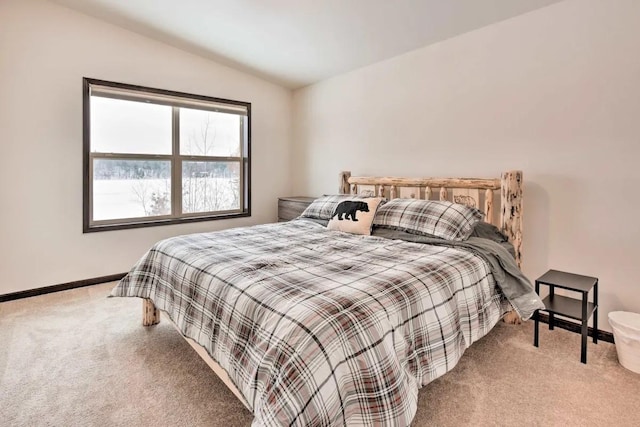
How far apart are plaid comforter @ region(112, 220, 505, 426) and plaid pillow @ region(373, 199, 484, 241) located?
0.21m

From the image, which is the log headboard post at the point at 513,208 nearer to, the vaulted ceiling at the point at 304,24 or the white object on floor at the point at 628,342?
the white object on floor at the point at 628,342

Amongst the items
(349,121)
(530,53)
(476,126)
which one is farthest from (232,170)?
(530,53)

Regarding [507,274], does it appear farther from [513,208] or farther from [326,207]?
[326,207]

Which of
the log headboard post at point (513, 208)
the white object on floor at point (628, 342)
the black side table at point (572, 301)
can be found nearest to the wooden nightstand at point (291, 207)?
the log headboard post at point (513, 208)

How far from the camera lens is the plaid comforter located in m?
1.20

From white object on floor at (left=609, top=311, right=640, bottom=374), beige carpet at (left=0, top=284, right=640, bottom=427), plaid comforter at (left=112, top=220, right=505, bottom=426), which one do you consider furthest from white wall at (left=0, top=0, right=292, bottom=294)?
white object on floor at (left=609, top=311, right=640, bottom=374)

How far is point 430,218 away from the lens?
260 centimetres

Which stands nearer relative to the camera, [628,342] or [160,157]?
[628,342]

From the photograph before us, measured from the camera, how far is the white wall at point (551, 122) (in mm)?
2266

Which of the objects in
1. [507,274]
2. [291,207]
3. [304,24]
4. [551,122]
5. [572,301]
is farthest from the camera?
[291,207]

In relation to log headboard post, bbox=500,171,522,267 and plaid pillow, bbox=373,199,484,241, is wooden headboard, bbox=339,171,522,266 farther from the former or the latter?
plaid pillow, bbox=373,199,484,241

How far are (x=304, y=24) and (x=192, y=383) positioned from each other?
2944 millimetres

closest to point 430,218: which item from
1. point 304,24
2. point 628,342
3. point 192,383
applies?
point 628,342

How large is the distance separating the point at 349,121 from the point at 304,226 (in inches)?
63.7
